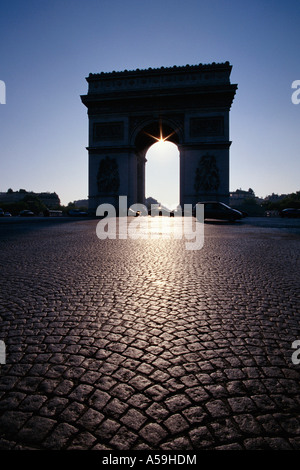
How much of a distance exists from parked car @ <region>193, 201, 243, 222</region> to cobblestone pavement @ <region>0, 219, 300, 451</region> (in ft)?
52.5

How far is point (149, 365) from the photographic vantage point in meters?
1.50

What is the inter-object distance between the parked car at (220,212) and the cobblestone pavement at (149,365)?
16.0 meters

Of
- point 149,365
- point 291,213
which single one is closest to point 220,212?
point 291,213

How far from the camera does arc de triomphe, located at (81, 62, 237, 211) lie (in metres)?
27.5

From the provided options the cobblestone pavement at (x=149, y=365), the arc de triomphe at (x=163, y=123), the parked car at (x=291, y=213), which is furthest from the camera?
the parked car at (x=291, y=213)

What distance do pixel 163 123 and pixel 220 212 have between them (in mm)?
14598

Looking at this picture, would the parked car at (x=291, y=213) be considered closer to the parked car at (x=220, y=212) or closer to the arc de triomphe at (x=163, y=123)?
the arc de triomphe at (x=163, y=123)

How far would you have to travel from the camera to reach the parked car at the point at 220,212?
728 inches

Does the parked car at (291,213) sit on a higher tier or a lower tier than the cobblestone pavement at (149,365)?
higher

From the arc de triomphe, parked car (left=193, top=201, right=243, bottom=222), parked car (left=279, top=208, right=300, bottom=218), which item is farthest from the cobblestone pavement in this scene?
parked car (left=279, top=208, right=300, bottom=218)

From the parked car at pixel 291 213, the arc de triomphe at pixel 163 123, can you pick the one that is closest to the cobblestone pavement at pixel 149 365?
the arc de triomphe at pixel 163 123

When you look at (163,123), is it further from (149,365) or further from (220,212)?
(149,365)

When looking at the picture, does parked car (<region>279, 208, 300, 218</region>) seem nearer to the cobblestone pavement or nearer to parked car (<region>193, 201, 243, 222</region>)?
parked car (<region>193, 201, 243, 222</region>)

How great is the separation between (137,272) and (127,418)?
245cm
